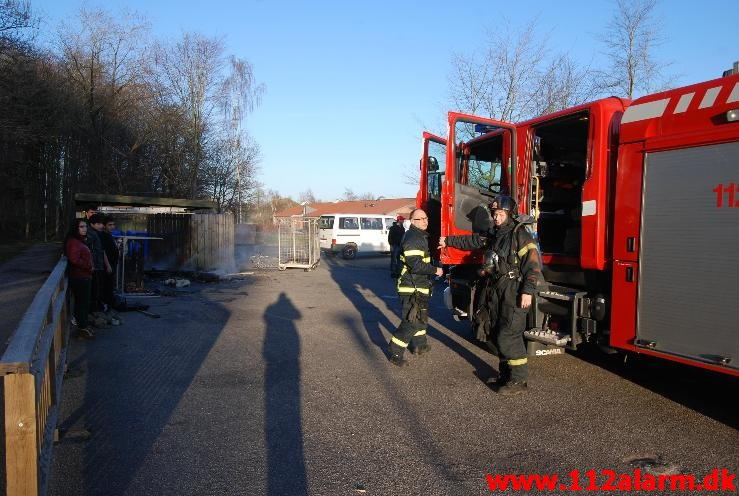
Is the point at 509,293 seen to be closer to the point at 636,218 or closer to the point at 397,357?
the point at 636,218

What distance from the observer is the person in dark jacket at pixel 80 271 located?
7.74m

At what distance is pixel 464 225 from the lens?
→ 741 cm

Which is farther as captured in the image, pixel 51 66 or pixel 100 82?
pixel 100 82

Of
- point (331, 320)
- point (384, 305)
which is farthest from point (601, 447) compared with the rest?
point (384, 305)

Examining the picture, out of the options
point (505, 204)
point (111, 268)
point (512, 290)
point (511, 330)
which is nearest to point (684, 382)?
point (511, 330)

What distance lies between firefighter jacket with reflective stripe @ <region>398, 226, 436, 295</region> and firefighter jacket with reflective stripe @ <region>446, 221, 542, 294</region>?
864mm

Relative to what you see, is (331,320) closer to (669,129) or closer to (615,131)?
(615,131)

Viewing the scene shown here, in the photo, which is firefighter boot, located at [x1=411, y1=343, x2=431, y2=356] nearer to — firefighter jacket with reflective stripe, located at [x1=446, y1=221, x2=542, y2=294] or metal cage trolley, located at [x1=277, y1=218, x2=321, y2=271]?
firefighter jacket with reflective stripe, located at [x1=446, y1=221, x2=542, y2=294]

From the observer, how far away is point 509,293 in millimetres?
5574

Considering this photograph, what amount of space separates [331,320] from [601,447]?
19.6 feet

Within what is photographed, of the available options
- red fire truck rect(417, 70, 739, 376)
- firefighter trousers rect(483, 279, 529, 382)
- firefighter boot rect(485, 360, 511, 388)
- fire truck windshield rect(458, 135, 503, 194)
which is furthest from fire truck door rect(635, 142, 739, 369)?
fire truck windshield rect(458, 135, 503, 194)

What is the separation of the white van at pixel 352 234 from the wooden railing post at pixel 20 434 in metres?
21.7

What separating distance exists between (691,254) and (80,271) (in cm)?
717

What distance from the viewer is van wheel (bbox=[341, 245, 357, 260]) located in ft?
80.1
